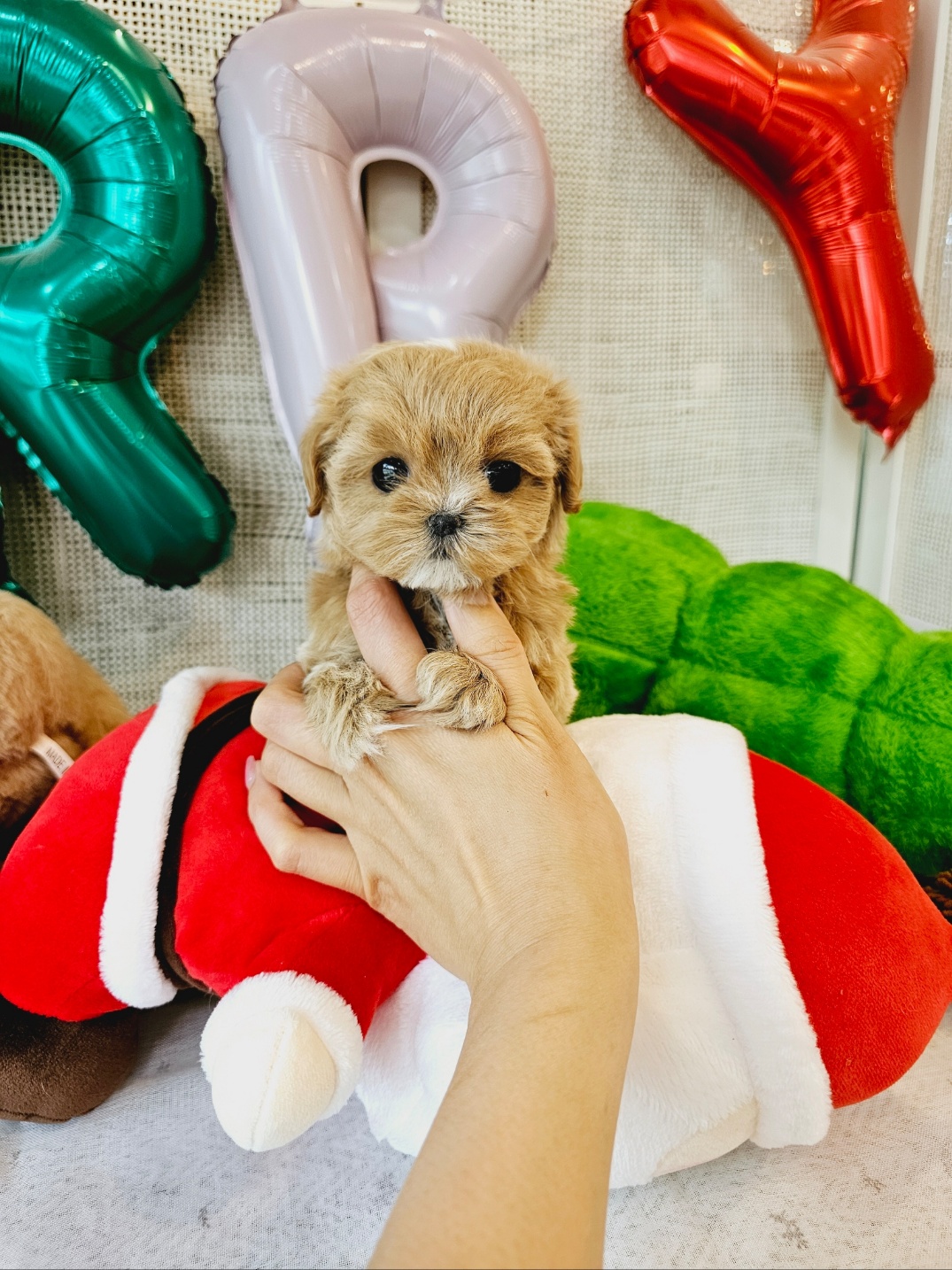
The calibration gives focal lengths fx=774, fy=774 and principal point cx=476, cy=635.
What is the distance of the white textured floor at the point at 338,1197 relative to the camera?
3.18ft

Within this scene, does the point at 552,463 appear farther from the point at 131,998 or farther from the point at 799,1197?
the point at 799,1197

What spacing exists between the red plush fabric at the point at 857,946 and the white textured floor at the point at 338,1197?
20 cm

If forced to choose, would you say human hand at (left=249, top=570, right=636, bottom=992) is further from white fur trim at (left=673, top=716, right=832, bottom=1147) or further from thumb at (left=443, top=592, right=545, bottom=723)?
white fur trim at (left=673, top=716, right=832, bottom=1147)

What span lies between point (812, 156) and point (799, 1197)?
182 cm

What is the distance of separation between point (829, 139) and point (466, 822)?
1537 mm

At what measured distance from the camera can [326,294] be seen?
1330 millimetres

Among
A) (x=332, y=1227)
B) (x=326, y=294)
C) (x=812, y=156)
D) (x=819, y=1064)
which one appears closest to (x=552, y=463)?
(x=326, y=294)

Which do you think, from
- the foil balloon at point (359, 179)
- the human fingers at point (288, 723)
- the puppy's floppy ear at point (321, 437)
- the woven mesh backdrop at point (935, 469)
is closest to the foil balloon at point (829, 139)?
the woven mesh backdrop at point (935, 469)

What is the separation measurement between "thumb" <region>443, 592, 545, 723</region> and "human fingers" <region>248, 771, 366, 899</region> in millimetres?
286

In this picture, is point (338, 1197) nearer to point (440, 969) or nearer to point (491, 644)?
point (440, 969)

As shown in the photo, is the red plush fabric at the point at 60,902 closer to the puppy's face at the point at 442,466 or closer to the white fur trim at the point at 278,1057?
the white fur trim at the point at 278,1057

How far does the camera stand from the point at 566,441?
1.02 m

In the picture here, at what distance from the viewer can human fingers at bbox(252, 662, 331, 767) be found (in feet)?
3.30

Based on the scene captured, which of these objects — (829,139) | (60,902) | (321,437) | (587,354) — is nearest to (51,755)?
(60,902)
